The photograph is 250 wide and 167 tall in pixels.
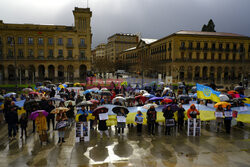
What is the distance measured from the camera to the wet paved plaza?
23.5 feet

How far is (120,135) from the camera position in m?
10.0

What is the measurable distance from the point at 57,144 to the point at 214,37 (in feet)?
212

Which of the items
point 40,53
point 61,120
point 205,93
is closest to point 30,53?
point 40,53

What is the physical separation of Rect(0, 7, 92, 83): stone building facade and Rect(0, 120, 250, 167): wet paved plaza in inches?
1842

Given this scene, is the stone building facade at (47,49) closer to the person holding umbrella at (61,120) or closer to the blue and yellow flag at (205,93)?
the person holding umbrella at (61,120)

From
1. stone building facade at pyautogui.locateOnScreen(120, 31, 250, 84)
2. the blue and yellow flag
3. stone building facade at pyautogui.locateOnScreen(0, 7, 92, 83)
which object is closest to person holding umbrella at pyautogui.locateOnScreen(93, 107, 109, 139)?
the blue and yellow flag

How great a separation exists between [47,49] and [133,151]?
56.0 metres

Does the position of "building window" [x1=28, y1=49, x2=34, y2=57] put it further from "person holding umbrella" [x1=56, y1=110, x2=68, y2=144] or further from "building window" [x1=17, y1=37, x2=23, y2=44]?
"person holding umbrella" [x1=56, y1=110, x2=68, y2=144]

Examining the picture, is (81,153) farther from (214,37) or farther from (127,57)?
(127,57)

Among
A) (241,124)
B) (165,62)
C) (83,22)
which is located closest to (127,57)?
(165,62)

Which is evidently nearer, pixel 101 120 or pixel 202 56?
pixel 101 120

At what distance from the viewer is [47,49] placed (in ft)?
185

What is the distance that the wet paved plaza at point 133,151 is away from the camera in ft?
23.5

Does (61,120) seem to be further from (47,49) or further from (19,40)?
(19,40)
